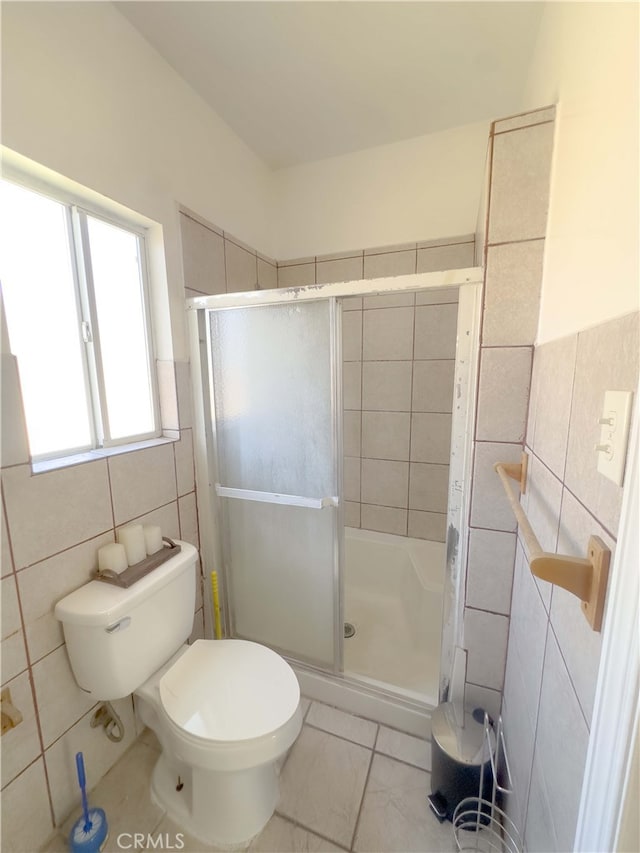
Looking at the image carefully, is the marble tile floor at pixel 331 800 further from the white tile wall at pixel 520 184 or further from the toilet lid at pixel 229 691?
the white tile wall at pixel 520 184

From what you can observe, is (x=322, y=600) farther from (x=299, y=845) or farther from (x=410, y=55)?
(x=410, y=55)

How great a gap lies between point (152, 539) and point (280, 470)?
52cm

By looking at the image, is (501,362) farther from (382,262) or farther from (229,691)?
(229,691)

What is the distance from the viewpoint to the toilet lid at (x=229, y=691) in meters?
0.94

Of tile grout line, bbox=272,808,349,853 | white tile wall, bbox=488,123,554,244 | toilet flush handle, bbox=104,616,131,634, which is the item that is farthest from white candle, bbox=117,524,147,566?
white tile wall, bbox=488,123,554,244

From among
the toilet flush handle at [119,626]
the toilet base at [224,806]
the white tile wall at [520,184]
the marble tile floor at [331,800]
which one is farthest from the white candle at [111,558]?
the white tile wall at [520,184]

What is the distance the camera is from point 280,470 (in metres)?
1.38

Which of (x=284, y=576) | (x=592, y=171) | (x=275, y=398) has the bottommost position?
(x=284, y=576)

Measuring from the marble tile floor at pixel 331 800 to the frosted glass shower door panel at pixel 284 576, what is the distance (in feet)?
1.00

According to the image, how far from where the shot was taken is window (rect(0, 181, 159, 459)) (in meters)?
0.99

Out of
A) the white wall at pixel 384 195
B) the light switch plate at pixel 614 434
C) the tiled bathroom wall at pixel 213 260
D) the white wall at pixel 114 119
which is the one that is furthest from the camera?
the white wall at pixel 384 195

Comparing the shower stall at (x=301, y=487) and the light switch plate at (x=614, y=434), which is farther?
the shower stall at (x=301, y=487)

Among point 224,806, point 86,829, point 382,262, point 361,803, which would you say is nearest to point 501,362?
point 382,262

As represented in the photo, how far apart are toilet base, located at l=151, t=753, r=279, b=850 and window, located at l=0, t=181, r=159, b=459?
1136 millimetres
